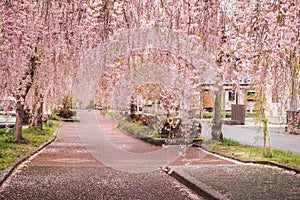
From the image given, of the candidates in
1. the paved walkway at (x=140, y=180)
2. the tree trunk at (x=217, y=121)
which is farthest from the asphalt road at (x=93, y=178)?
the tree trunk at (x=217, y=121)

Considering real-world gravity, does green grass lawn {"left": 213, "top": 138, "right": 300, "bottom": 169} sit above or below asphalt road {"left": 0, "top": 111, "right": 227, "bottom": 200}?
above

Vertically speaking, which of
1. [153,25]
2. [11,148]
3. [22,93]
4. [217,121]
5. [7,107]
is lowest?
[11,148]

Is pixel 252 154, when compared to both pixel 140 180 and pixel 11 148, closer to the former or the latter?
pixel 140 180

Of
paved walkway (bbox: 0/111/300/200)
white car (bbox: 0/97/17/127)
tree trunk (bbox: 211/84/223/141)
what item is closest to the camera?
paved walkway (bbox: 0/111/300/200)

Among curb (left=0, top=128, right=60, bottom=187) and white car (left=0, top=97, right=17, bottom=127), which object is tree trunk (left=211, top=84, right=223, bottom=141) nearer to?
curb (left=0, top=128, right=60, bottom=187)

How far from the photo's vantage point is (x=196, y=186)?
7578 mm

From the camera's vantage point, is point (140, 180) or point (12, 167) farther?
point (12, 167)

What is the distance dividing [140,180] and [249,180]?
2.03m

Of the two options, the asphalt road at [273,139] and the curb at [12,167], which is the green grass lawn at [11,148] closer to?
the curb at [12,167]

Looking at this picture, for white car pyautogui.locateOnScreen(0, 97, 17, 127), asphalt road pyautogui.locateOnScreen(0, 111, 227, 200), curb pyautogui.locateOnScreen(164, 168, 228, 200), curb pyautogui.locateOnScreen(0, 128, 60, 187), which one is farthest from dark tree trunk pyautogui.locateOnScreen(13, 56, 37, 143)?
curb pyautogui.locateOnScreen(164, 168, 228, 200)

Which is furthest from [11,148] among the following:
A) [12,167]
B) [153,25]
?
[153,25]

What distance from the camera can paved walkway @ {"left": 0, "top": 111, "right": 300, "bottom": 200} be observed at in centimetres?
709

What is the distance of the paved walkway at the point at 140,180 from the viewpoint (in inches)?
279

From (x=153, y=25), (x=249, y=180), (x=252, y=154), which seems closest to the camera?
(x=153, y=25)
